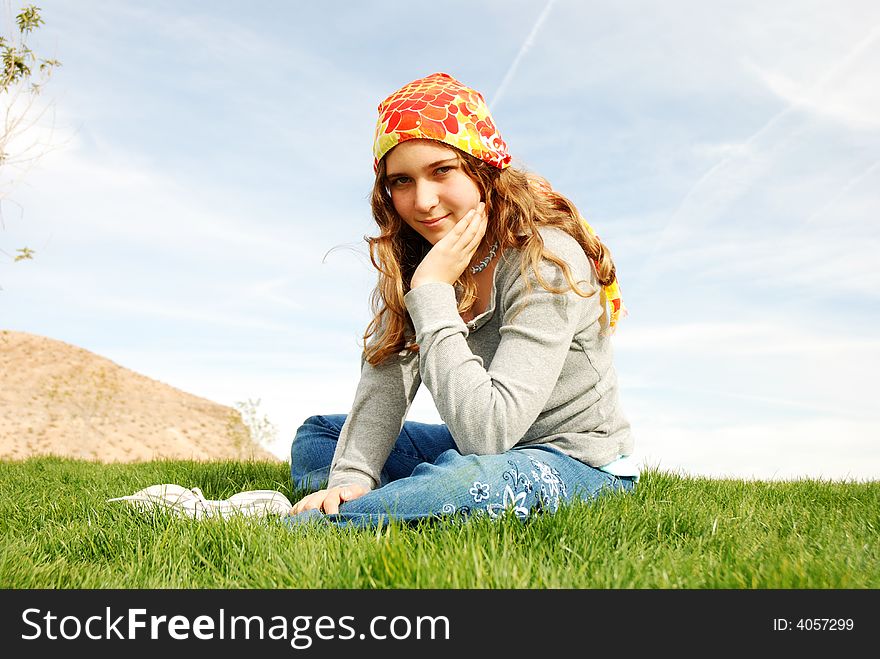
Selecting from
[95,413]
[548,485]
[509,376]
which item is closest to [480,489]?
[548,485]

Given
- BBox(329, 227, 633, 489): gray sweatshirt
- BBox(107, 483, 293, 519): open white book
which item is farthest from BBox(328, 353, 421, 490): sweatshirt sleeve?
BBox(107, 483, 293, 519): open white book

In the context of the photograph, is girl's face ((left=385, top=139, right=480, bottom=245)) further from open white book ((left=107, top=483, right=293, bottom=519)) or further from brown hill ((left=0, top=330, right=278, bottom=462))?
brown hill ((left=0, top=330, right=278, bottom=462))

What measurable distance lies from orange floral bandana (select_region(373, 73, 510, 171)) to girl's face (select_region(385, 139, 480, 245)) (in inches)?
1.7

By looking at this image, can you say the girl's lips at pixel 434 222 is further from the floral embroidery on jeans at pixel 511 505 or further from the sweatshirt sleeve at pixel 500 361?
the floral embroidery on jeans at pixel 511 505

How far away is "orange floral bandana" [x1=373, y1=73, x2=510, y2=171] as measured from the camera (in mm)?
3052

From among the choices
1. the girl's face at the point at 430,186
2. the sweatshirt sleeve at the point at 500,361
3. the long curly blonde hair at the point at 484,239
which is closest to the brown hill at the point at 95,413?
the long curly blonde hair at the point at 484,239

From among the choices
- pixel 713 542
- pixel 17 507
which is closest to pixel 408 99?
pixel 713 542

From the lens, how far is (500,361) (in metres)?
2.94

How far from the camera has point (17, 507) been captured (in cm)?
392

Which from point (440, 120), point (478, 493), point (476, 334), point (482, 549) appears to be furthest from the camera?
point (476, 334)

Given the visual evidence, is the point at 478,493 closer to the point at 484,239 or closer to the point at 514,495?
the point at 514,495

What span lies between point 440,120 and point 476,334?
3.17 feet

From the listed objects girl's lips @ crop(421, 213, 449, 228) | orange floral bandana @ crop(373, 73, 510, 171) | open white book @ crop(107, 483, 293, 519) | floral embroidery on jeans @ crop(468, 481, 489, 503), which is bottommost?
open white book @ crop(107, 483, 293, 519)

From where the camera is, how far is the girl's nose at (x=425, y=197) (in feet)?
10.1
